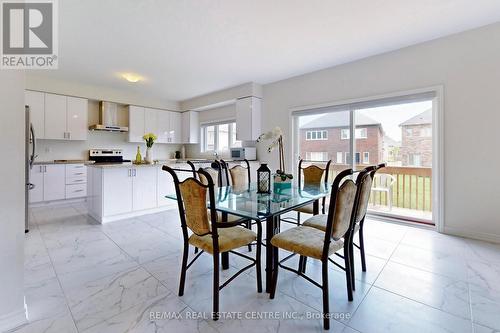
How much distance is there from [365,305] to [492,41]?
10.9 ft

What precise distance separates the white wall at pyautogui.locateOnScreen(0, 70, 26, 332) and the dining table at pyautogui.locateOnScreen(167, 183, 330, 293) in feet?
3.17

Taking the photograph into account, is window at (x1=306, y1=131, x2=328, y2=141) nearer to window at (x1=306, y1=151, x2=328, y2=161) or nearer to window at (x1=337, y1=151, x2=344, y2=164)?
window at (x1=306, y1=151, x2=328, y2=161)

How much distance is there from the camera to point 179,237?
2971mm

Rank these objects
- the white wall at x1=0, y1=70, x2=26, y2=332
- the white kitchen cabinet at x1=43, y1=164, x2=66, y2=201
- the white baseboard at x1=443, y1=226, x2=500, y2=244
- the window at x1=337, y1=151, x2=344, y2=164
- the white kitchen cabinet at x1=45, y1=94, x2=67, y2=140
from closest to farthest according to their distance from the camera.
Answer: the white wall at x1=0, y1=70, x2=26, y2=332
the white baseboard at x1=443, y1=226, x2=500, y2=244
the window at x1=337, y1=151, x2=344, y2=164
the white kitchen cabinet at x1=43, y1=164, x2=66, y2=201
the white kitchen cabinet at x1=45, y1=94, x2=67, y2=140

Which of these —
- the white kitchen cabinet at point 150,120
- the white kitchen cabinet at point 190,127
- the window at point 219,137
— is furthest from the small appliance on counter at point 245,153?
the white kitchen cabinet at point 150,120

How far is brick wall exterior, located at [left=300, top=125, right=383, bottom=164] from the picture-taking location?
3.70m

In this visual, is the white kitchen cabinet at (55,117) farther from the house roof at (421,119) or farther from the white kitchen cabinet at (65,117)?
the house roof at (421,119)

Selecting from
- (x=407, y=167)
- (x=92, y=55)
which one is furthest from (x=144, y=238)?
(x=407, y=167)

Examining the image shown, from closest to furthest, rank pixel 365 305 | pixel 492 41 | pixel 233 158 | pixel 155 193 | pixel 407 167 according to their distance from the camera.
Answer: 1. pixel 365 305
2. pixel 492 41
3. pixel 407 167
4. pixel 155 193
5. pixel 233 158

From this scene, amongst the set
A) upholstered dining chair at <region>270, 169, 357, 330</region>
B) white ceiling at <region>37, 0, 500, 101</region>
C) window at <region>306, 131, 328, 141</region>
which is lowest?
upholstered dining chair at <region>270, 169, 357, 330</region>

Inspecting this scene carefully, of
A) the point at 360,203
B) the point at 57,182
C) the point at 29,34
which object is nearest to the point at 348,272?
the point at 360,203

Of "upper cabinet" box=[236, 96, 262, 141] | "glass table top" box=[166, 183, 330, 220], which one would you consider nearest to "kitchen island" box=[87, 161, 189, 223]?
"upper cabinet" box=[236, 96, 262, 141]

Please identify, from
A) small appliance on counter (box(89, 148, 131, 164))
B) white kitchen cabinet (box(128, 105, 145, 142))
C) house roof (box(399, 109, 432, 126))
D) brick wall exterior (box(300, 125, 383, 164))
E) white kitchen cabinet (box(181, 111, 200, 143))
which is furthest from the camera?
white kitchen cabinet (box(181, 111, 200, 143))

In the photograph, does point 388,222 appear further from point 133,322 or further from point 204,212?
point 133,322
